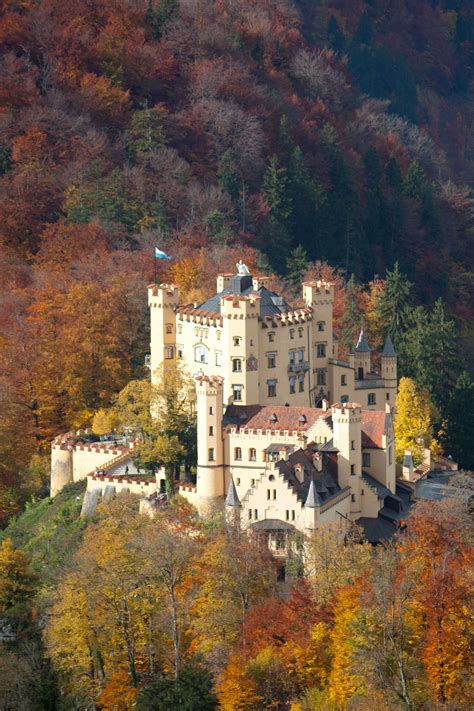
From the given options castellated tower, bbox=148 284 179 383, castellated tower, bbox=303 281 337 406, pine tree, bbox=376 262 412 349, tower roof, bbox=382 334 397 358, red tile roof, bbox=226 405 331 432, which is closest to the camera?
red tile roof, bbox=226 405 331 432

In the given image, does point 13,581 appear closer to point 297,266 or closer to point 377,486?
point 377,486

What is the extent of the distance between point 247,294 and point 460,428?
18049mm

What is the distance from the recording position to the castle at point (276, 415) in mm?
106438

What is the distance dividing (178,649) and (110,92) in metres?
80.4

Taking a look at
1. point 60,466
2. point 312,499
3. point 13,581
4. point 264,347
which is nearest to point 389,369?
point 264,347

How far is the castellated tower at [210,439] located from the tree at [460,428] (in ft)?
73.7

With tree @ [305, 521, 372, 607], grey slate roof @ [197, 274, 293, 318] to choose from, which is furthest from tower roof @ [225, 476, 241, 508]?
grey slate roof @ [197, 274, 293, 318]

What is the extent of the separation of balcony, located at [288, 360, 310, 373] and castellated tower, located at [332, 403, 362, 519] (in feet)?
34.3

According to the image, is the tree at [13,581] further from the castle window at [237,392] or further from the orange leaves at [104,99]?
the orange leaves at [104,99]

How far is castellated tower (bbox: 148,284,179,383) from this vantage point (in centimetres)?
12238

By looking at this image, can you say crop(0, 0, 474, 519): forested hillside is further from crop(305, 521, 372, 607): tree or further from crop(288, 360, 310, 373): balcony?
crop(305, 521, 372, 607): tree

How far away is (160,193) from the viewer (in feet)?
526

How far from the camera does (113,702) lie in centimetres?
9906

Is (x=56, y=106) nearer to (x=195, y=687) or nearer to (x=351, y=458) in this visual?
(x=351, y=458)
